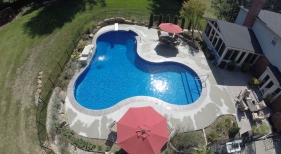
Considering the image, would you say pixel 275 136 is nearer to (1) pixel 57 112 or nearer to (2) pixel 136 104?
(2) pixel 136 104

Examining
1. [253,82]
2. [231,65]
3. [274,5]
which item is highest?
[274,5]

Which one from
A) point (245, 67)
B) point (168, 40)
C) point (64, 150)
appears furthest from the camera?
point (168, 40)

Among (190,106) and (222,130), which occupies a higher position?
(190,106)

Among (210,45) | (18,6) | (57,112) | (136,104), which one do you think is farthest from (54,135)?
(18,6)

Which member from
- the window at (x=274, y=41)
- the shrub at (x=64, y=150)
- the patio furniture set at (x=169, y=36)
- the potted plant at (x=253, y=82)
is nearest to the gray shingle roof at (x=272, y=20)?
the window at (x=274, y=41)

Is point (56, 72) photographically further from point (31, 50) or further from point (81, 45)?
point (81, 45)

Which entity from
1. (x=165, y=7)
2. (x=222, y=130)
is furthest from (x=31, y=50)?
(x=165, y=7)
